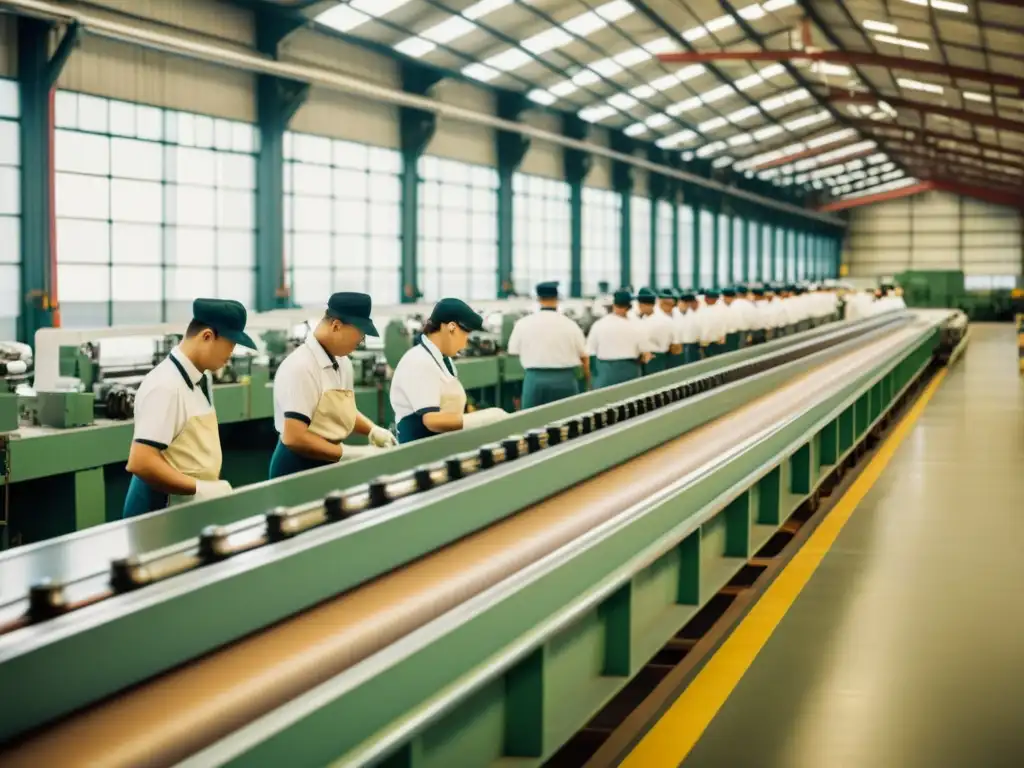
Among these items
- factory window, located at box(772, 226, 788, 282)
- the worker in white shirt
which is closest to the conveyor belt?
the worker in white shirt

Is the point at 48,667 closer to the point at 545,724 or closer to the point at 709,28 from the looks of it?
the point at 545,724

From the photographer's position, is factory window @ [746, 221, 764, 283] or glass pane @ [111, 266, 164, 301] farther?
factory window @ [746, 221, 764, 283]

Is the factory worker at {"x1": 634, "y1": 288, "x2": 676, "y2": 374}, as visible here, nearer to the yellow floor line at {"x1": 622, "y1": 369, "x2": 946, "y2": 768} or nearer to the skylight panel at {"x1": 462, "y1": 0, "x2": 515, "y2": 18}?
the yellow floor line at {"x1": 622, "y1": 369, "x2": 946, "y2": 768}

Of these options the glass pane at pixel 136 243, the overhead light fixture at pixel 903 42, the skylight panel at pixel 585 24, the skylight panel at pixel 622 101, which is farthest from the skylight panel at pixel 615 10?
the glass pane at pixel 136 243

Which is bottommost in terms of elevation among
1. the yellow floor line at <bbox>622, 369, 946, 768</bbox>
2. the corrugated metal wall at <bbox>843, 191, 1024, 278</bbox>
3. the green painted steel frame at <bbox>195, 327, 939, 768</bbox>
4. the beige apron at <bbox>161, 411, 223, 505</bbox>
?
the yellow floor line at <bbox>622, 369, 946, 768</bbox>

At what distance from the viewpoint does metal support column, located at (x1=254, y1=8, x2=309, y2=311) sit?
15914mm

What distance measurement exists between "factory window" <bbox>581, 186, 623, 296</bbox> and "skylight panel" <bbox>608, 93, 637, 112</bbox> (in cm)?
232

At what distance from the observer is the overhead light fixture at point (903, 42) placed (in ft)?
64.2

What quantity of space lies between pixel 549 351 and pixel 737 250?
3169 centimetres

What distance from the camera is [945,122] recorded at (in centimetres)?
2944

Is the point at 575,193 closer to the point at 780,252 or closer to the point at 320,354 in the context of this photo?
the point at 320,354

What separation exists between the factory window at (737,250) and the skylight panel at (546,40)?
20.2 m

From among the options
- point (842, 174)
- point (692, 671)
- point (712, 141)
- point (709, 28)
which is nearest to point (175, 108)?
point (709, 28)

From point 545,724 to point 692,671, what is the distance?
1899 millimetres
